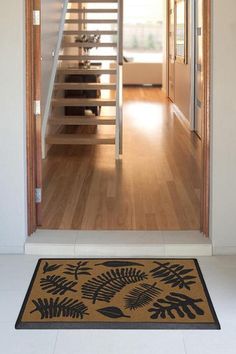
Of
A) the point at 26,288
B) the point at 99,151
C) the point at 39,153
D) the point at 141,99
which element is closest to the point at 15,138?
the point at 39,153

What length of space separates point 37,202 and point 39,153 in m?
0.37

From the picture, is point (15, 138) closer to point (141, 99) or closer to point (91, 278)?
point (91, 278)

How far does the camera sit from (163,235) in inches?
172

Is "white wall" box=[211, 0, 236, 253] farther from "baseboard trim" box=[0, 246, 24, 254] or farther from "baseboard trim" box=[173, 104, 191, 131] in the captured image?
"baseboard trim" box=[173, 104, 191, 131]

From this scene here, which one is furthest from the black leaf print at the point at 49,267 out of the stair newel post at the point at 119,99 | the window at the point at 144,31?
the window at the point at 144,31

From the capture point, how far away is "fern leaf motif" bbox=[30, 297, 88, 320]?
10.5 feet

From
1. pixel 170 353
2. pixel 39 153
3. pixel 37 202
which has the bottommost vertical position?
pixel 170 353

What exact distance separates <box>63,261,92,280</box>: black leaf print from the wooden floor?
62cm

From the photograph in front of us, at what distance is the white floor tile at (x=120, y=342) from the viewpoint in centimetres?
281

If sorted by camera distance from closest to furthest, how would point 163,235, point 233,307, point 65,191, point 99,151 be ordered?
point 233,307 < point 163,235 < point 65,191 < point 99,151

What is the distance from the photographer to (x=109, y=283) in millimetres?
3664

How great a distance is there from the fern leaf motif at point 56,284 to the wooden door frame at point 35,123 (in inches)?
26.6

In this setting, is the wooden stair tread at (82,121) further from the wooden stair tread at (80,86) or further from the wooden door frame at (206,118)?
the wooden door frame at (206,118)

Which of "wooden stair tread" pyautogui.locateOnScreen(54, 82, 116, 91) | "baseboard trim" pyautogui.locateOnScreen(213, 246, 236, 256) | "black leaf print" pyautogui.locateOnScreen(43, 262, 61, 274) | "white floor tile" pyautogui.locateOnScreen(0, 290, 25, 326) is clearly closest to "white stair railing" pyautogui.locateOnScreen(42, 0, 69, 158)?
"wooden stair tread" pyautogui.locateOnScreen(54, 82, 116, 91)
